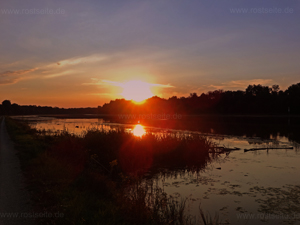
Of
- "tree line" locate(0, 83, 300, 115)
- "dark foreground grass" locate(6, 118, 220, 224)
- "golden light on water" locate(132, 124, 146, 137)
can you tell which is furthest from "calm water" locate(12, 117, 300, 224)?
"tree line" locate(0, 83, 300, 115)

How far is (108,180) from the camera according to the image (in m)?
13.1

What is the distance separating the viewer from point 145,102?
607 ft

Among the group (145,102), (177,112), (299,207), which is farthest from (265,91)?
(299,207)

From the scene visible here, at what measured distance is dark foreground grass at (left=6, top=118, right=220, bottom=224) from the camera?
28.0 feet

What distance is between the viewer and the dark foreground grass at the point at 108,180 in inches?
336

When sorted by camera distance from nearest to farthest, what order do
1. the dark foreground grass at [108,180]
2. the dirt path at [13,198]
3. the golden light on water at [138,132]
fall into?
the dirt path at [13,198], the dark foreground grass at [108,180], the golden light on water at [138,132]

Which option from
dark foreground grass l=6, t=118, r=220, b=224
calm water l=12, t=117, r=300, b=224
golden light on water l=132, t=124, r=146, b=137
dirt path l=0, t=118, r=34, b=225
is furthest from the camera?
golden light on water l=132, t=124, r=146, b=137

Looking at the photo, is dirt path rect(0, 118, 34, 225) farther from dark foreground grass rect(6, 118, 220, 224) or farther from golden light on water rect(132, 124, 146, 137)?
golden light on water rect(132, 124, 146, 137)

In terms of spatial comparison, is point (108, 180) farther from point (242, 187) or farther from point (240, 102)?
point (240, 102)

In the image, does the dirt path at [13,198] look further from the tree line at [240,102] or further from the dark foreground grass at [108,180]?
the tree line at [240,102]

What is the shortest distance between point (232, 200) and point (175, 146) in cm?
1131

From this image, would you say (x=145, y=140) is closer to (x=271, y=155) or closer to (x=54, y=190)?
(x=271, y=155)

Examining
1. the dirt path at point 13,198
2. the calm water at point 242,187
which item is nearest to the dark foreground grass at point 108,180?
the dirt path at point 13,198

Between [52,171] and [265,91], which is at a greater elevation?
[265,91]
